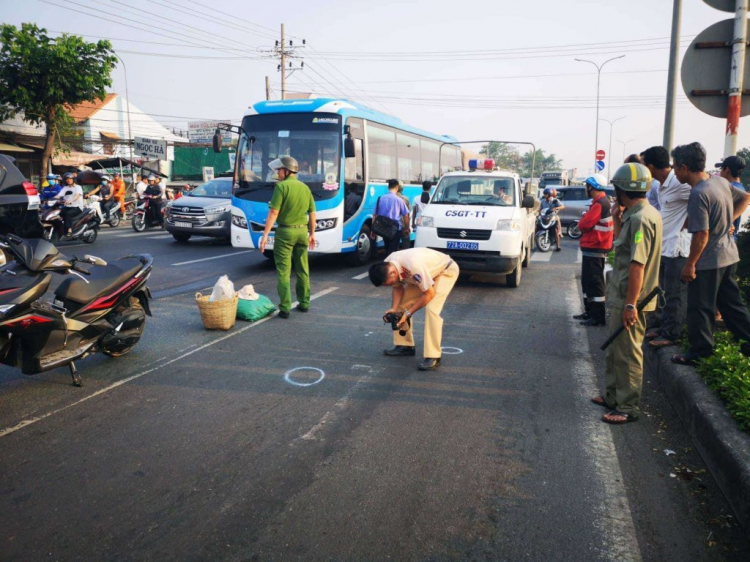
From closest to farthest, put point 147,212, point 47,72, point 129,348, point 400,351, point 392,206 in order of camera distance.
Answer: point 129,348 < point 400,351 < point 392,206 < point 147,212 < point 47,72

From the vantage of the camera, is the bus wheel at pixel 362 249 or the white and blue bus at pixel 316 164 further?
the bus wheel at pixel 362 249

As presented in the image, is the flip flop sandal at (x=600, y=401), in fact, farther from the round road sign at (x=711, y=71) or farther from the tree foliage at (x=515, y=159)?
the tree foliage at (x=515, y=159)

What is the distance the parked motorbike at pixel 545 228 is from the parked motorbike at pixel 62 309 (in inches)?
497

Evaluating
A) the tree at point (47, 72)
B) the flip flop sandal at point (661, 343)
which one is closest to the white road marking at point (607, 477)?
the flip flop sandal at point (661, 343)

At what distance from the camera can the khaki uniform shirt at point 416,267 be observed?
5.02 metres

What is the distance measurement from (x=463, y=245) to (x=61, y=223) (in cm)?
1107

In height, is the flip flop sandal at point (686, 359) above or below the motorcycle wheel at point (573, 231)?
below

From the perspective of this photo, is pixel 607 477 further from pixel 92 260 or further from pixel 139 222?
pixel 139 222

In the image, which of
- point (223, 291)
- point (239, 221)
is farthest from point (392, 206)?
point (223, 291)

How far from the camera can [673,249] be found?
18.5 ft

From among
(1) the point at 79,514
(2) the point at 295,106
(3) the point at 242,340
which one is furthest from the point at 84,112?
(1) the point at 79,514

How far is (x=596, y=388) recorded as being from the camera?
4.98 meters

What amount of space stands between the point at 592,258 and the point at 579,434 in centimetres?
395

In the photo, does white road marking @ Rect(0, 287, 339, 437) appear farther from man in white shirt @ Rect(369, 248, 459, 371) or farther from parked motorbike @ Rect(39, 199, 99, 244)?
parked motorbike @ Rect(39, 199, 99, 244)
